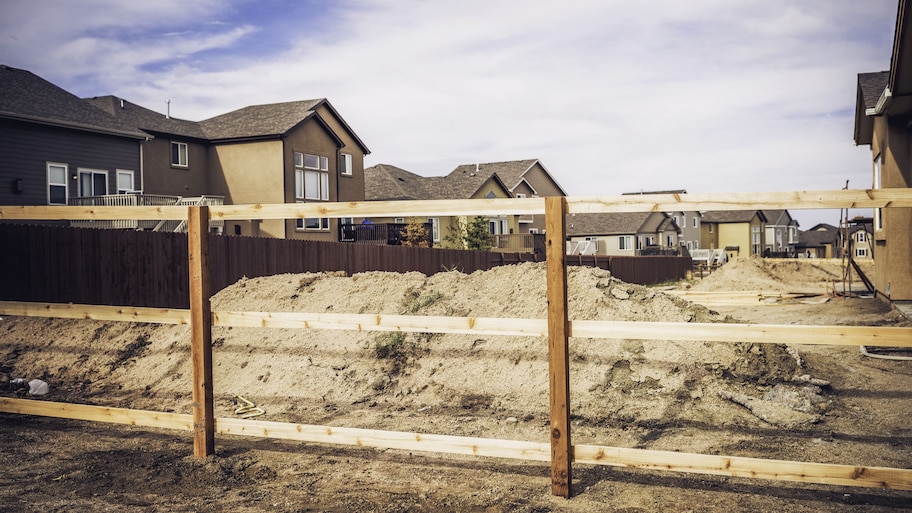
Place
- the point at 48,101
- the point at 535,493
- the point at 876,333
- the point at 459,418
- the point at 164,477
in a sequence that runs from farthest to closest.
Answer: the point at 48,101, the point at 459,418, the point at 164,477, the point at 535,493, the point at 876,333

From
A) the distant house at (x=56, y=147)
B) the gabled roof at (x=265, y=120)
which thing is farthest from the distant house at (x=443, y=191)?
the distant house at (x=56, y=147)

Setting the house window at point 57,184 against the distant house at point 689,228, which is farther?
the distant house at point 689,228

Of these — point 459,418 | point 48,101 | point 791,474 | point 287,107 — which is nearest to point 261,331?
point 459,418

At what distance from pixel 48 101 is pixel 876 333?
29273mm

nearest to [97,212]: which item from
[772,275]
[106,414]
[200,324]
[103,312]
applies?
[103,312]

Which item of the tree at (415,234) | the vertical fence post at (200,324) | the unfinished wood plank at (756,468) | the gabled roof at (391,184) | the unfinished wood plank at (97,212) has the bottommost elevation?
the unfinished wood plank at (756,468)

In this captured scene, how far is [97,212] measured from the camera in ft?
20.4

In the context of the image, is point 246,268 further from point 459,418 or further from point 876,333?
point 876,333

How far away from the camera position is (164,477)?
17.9 ft

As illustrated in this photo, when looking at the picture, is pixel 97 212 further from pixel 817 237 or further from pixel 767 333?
pixel 817 237

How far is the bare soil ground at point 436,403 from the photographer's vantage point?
5.04m

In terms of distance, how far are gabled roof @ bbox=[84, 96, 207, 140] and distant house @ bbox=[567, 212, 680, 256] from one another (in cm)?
3797

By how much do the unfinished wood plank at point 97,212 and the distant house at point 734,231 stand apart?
7947 centimetres

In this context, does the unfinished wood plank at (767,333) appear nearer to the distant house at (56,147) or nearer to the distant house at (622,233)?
the distant house at (56,147)
